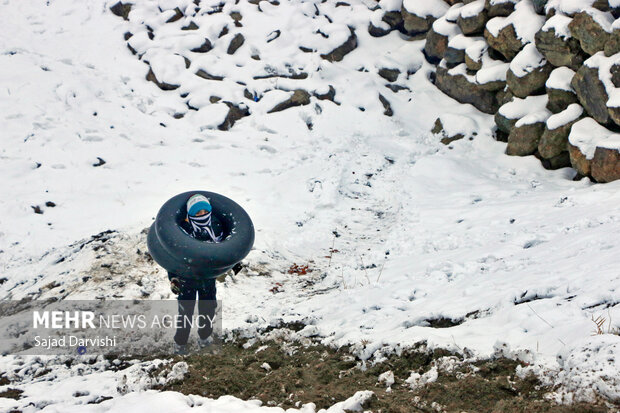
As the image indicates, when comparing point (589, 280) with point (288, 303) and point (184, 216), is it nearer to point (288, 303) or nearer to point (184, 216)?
point (288, 303)

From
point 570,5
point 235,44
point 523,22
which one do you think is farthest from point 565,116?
point 235,44

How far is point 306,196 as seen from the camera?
30.3ft

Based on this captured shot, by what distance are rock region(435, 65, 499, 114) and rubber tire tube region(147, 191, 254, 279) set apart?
8409 millimetres

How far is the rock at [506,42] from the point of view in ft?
35.1

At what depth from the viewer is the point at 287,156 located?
1084 cm

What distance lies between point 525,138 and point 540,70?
149 cm

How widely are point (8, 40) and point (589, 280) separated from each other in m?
15.1

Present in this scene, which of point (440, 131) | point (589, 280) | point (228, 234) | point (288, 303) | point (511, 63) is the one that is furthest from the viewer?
point (440, 131)

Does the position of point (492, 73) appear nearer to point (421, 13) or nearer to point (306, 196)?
point (421, 13)

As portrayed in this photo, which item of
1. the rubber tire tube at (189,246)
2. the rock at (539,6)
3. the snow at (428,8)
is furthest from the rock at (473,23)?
the rubber tire tube at (189,246)

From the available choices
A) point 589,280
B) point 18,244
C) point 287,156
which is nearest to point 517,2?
point 287,156

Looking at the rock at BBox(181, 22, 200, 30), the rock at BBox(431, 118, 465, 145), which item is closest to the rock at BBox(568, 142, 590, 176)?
the rock at BBox(431, 118, 465, 145)

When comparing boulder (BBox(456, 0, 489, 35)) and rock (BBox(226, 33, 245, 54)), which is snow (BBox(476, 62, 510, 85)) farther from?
rock (BBox(226, 33, 245, 54))

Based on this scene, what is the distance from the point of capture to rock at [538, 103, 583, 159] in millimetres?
9008
